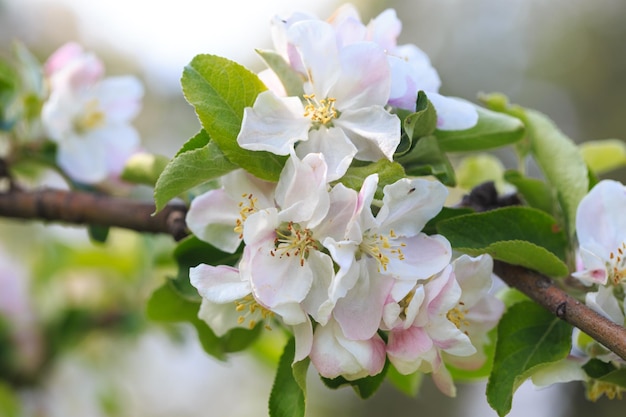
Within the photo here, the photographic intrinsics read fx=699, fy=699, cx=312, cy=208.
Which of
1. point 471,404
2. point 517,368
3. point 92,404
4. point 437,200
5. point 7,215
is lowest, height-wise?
point 471,404

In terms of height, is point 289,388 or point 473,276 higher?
point 473,276

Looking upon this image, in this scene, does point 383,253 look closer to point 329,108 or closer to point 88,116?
point 329,108

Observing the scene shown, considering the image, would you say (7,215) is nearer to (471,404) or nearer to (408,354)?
(408,354)

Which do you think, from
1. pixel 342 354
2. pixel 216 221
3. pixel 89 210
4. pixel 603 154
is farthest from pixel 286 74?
pixel 603 154

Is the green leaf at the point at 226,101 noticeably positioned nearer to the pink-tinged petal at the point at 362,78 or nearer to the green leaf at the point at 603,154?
the pink-tinged petal at the point at 362,78

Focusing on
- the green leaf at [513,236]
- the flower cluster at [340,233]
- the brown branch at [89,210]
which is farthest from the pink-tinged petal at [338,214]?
the brown branch at [89,210]

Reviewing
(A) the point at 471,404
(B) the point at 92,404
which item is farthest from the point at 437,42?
(B) the point at 92,404
